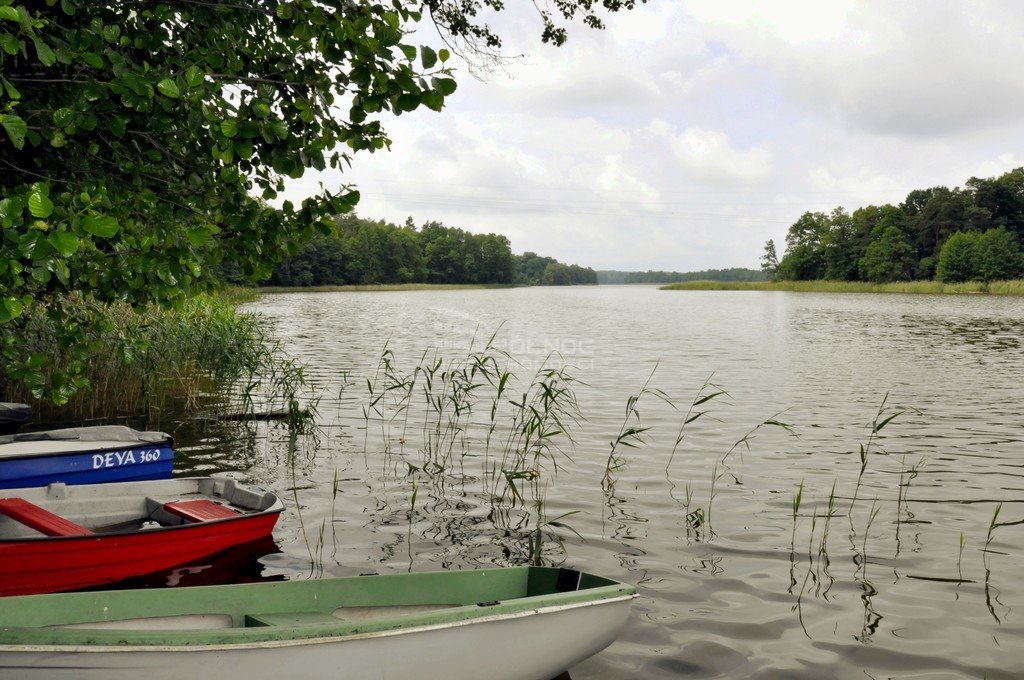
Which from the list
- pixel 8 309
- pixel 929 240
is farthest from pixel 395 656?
pixel 929 240

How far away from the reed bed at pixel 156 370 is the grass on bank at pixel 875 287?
270ft

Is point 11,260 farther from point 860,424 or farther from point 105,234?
point 860,424

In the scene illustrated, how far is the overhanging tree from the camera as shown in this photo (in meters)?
5.72

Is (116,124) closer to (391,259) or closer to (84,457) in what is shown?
(84,457)

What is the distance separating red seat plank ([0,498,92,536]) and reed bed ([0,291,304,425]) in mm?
6244

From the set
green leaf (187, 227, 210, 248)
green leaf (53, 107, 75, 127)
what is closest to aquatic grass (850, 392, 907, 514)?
green leaf (187, 227, 210, 248)

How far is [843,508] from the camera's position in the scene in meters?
9.86

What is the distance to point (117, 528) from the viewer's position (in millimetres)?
8148

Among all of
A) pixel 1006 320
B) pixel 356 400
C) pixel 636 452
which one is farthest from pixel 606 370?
pixel 1006 320

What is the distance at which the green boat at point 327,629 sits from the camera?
412cm

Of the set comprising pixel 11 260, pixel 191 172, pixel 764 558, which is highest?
pixel 191 172

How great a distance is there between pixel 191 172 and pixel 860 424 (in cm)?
1297

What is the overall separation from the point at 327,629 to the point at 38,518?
4145mm

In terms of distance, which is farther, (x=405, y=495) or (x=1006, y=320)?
(x=1006, y=320)
